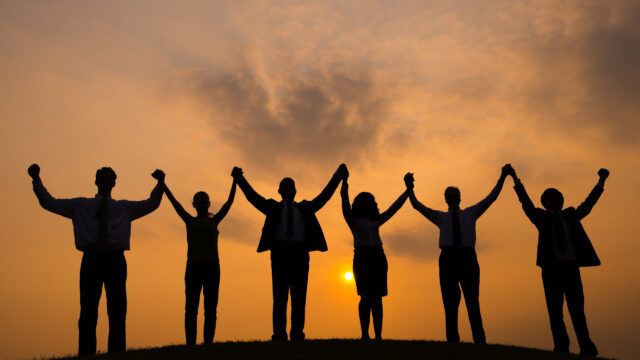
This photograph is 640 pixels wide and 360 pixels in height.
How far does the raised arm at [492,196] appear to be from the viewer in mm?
15477

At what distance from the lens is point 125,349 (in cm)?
1340

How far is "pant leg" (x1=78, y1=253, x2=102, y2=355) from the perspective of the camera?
13.1 metres

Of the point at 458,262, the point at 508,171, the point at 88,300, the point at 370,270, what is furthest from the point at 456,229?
the point at 88,300

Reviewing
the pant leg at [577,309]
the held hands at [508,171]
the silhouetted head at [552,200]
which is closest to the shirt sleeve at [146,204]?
the held hands at [508,171]

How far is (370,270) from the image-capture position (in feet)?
48.4

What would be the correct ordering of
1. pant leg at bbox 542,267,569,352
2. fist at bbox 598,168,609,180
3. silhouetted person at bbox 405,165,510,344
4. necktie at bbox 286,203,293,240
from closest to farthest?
necktie at bbox 286,203,293,240 → silhouetted person at bbox 405,165,510,344 → pant leg at bbox 542,267,569,352 → fist at bbox 598,168,609,180

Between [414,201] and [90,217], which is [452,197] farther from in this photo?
[90,217]

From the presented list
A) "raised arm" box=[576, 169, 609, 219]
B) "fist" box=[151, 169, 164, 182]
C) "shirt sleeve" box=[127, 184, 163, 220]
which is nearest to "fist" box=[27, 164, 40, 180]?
"shirt sleeve" box=[127, 184, 163, 220]

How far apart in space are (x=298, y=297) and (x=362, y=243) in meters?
1.83

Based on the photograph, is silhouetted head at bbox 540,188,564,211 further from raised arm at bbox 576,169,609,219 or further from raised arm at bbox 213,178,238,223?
raised arm at bbox 213,178,238,223

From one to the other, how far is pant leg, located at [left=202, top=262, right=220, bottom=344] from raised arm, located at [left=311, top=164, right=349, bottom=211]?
251 centimetres

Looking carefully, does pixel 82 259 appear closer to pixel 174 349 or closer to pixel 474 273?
pixel 174 349

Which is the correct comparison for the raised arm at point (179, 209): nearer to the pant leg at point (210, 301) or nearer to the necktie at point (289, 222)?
the pant leg at point (210, 301)

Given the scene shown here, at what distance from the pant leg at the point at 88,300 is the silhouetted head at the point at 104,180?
1.30 m
